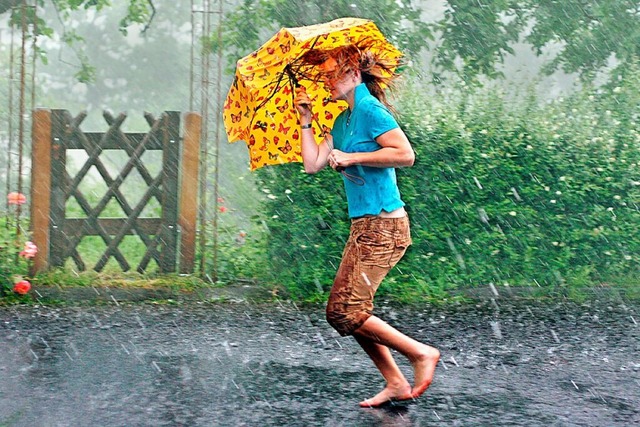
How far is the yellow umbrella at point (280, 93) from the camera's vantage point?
5297 mm

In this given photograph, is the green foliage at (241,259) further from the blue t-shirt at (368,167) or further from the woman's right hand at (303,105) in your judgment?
the blue t-shirt at (368,167)

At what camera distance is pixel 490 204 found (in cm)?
947

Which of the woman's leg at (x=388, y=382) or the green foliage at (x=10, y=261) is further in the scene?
the green foliage at (x=10, y=261)

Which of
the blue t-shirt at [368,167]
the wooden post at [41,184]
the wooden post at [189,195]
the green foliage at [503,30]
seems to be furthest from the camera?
the green foliage at [503,30]

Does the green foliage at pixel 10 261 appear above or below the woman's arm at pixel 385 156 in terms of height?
below

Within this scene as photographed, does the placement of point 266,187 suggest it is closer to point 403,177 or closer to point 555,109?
point 403,177

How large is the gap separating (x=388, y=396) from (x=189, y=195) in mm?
4454

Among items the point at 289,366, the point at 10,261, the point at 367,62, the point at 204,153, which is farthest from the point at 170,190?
→ the point at 367,62

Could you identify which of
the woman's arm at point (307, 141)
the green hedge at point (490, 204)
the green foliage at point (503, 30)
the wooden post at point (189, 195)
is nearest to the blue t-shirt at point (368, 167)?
the woman's arm at point (307, 141)

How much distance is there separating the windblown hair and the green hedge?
3533 millimetres

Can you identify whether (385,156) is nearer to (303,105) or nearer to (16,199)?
(303,105)

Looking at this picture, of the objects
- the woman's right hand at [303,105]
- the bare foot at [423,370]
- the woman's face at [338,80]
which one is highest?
the woman's face at [338,80]

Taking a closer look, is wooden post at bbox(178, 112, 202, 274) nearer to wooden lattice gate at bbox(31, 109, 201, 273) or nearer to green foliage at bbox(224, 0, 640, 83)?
wooden lattice gate at bbox(31, 109, 201, 273)

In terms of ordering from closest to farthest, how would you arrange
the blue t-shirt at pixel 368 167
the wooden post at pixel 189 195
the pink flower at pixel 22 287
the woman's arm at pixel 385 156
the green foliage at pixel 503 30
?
the woman's arm at pixel 385 156, the blue t-shirt at pixel 368 167, the pink flower at pixel 22 287, the wooden post at pixel 189 195, the green foliage at pixel 503 30
